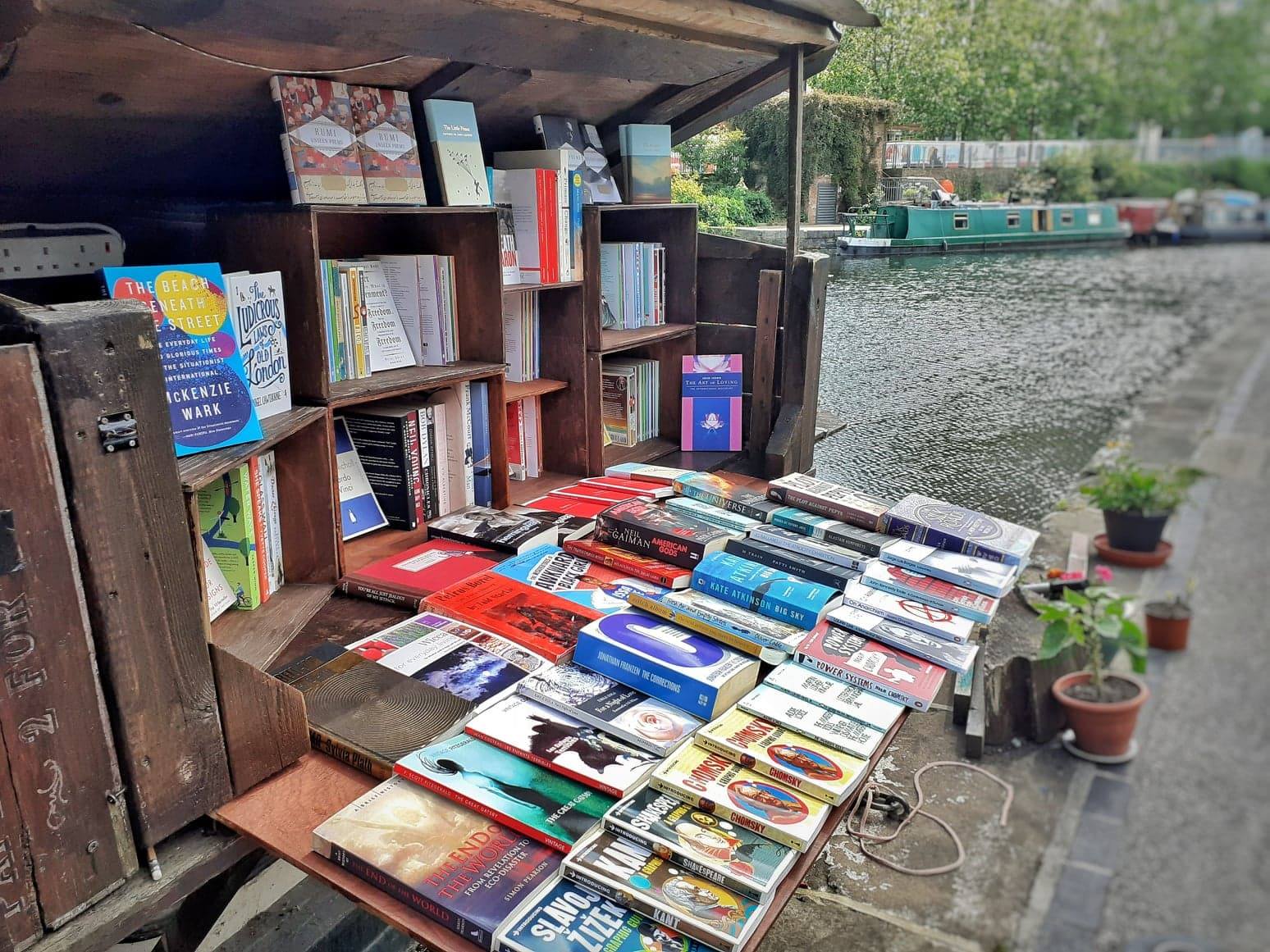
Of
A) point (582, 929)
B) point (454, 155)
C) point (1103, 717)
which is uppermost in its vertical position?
point (454, 155)

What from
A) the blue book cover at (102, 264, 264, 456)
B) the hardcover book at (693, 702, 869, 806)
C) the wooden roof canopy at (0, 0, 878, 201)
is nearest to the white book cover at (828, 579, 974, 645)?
the hardcover book at (693, 702, 869, 806)

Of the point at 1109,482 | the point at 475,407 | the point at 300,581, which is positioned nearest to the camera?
the point at 1109,482

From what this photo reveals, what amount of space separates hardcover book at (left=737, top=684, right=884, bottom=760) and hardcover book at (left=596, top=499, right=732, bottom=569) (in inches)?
16.1

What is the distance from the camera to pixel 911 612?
1615 mm

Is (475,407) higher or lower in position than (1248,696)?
lower

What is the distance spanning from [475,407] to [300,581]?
0.64m

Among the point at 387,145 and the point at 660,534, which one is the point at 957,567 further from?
the point at 387,145

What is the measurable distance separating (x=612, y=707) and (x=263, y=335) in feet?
3.17

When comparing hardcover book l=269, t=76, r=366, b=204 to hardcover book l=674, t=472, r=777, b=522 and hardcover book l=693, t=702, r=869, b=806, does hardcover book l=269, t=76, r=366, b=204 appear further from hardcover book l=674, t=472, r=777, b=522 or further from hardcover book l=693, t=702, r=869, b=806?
hardcover book l=693, t=702, r=869, b=806

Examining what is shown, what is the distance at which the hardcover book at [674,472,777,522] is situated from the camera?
80.7 inches

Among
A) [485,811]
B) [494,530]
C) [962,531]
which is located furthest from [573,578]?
[962,531]

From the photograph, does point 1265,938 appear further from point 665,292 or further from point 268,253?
point 665,292

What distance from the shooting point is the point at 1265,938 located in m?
0.41

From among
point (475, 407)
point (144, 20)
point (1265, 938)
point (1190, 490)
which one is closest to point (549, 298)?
point (475, 407)
